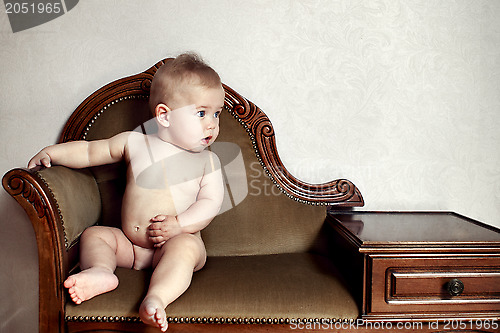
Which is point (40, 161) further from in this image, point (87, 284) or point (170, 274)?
point (170, 274)

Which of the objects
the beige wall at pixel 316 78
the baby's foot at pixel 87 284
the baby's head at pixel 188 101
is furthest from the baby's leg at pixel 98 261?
the beige wall at pixel 316 78

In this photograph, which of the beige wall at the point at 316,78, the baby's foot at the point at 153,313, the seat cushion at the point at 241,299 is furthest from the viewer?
the beige wall at the point at 316,78

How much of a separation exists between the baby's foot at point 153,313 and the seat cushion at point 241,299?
0.09 m

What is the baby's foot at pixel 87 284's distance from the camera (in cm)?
112

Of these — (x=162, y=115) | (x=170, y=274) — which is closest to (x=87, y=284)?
(x=170, y=274)

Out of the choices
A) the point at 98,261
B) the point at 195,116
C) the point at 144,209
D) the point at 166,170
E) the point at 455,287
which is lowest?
the point at 455,287

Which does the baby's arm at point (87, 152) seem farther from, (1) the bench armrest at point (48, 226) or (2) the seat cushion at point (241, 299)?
(2) the seat cushion at point (241, 299)

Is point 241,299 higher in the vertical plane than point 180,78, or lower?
lower

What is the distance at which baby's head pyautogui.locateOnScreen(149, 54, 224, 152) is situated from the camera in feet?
4.34

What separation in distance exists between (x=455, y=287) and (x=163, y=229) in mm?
861

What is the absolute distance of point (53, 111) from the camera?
5.70ft

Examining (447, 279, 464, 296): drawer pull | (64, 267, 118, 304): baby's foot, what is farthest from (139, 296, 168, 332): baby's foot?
(447, 279, 464, 296): drawer pull

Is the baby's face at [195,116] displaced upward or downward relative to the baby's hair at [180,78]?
downward

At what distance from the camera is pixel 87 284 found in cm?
113
